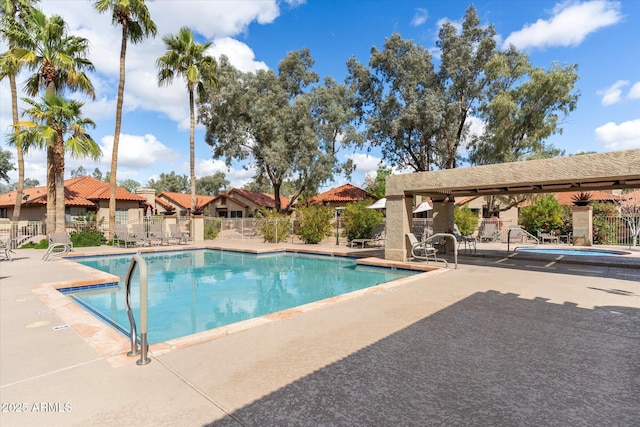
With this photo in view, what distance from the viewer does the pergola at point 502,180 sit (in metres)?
7.89

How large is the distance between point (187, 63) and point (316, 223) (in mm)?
13258

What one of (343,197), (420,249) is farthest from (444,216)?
(343,197)

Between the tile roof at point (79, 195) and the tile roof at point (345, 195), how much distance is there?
15752mm

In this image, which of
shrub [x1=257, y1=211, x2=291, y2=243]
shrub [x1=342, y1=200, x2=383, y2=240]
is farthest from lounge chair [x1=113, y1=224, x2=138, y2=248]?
shrub [x1=342, y1=200, x2=383, y2=240]

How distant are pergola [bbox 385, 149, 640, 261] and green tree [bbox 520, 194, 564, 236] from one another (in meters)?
9.85

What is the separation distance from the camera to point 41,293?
6.69 meters

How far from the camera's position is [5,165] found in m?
43.8

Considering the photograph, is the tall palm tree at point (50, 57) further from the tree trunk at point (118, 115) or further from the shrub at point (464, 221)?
the shrub at point (464, 221)

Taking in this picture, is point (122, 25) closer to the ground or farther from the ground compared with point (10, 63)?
farther from the ground

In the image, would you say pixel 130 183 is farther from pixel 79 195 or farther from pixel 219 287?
pixel 219 287

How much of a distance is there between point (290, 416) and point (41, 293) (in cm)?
675

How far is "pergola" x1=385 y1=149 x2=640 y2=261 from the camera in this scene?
7891mm

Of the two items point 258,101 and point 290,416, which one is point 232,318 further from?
point 258,101

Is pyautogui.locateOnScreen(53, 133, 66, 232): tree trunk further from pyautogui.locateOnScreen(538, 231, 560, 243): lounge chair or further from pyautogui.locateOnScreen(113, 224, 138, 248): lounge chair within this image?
pyautogui.locateOnScreen(538, 231, 560, 243): lounge chair
